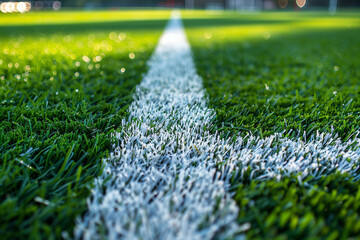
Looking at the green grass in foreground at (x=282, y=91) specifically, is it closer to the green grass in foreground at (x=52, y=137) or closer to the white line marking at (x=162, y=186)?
the white line marking at (x=162, y=186)

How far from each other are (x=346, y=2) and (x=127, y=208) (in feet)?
142

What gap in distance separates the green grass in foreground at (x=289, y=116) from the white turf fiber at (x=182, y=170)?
52 mm

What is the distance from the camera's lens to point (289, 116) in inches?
51.0

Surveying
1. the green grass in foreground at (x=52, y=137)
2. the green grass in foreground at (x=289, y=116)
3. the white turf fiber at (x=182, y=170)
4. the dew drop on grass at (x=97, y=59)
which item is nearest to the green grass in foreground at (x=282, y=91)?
the green grass in foreground at (x=289, y=116)

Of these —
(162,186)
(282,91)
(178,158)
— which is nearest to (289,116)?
(282,91)

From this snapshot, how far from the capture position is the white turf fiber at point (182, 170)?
643 millimetres

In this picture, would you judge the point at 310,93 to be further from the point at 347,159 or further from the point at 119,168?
the point at 119,168

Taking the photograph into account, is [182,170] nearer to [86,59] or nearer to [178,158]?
[178,158]

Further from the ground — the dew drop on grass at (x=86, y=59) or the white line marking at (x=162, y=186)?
the dew drop on grass at (x=86, y=59)

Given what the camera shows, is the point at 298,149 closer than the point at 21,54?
Yes

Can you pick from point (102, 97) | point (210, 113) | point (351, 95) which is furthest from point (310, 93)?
point (102, 97)

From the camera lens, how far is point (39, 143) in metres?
0.97

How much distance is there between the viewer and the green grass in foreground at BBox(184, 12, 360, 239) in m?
0.66

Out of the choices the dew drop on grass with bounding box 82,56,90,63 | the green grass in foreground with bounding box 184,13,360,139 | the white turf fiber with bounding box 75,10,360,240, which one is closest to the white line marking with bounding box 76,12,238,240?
the white turf fiber with bounding box 75,10,360,240
